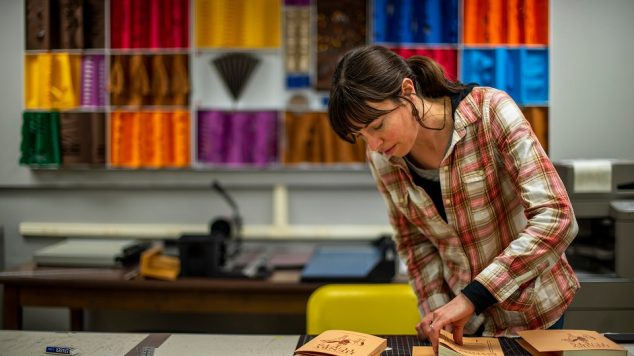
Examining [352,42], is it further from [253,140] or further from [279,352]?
[279,352]

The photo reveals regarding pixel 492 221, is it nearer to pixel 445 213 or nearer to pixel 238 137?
pixel 445 213

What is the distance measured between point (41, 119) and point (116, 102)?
42cm

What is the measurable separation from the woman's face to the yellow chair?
605mm

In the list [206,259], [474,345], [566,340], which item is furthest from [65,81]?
[566,340]

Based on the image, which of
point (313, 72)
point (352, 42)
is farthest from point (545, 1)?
point (313, 72)

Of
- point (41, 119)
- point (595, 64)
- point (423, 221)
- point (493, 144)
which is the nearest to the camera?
point (493, 144)

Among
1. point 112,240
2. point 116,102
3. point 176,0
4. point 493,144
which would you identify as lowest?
point 112,240

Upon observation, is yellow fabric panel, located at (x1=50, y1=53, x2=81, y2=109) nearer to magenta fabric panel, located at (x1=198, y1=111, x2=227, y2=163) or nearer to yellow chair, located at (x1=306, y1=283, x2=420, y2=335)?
magenta fabric panel, located at (x1=198, y1=111, x2=227, y2=163)

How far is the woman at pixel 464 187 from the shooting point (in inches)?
58.1

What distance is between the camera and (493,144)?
1600 millimetres

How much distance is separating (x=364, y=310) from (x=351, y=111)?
2.52 ft

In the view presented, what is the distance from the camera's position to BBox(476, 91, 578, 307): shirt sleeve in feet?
4.81

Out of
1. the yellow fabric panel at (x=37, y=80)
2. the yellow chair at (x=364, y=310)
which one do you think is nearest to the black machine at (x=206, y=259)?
the yellow chair at (x=364, y=310)

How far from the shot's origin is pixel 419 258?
1854 millimetres
